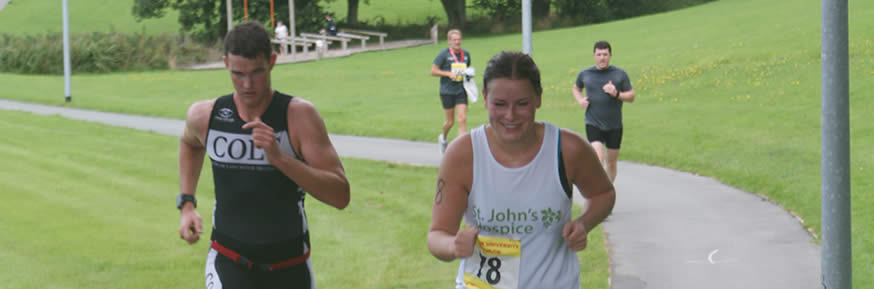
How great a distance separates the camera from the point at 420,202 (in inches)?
511

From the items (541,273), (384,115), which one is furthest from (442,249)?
(384,115)

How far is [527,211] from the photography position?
3.91 metres

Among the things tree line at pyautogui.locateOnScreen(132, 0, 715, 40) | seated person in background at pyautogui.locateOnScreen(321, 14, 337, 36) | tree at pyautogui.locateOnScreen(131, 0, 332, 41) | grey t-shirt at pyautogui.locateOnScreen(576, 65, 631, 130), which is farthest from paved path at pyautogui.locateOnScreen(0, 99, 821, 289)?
tree line at pyautogui.locateOnScreen(132, 0, 715, 40)

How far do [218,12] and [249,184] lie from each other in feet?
190

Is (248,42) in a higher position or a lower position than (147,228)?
higher

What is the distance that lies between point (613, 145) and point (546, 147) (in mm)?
8019

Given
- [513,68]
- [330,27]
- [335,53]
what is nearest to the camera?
[513,68]

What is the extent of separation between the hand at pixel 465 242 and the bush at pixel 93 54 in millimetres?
47077

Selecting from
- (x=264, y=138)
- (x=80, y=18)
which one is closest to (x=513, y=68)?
(x=264, y=138)

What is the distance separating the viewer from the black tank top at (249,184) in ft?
14.9

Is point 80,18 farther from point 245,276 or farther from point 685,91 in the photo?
point 245,276

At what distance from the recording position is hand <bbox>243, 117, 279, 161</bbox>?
412 cm

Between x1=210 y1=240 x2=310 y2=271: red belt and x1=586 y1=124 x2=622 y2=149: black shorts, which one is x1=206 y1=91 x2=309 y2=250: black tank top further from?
x1=586 y1=124 x2=622 y2=149: black shorts

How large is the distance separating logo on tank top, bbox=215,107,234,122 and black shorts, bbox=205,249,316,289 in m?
0.62
